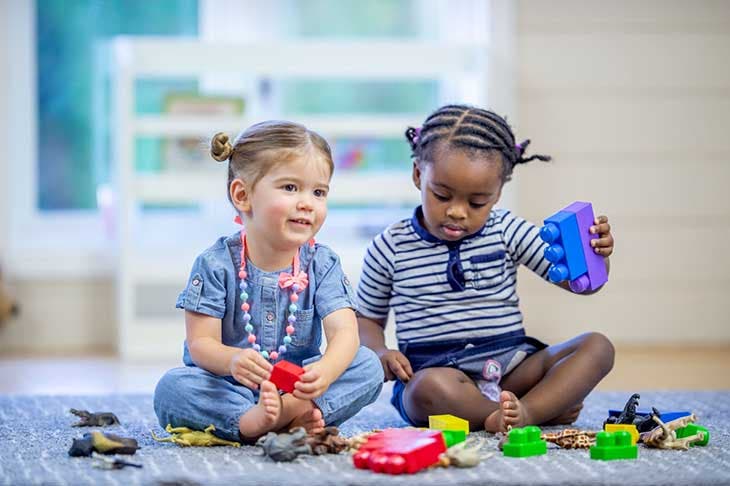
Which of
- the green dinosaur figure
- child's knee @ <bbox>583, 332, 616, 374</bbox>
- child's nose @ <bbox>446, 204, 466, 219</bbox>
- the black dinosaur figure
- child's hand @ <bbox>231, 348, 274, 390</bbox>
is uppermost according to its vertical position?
child's nose @ <bbox>446, 204, 466, 219</bbox>

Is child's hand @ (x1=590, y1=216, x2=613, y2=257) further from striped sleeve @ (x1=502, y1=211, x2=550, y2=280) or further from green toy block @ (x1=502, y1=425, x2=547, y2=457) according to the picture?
green toy block @ (x1=502, y1=425, x2=547, y2=457)

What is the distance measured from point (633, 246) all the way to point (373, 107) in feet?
2.78

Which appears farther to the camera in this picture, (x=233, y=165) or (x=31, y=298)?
(x=31, y=298)

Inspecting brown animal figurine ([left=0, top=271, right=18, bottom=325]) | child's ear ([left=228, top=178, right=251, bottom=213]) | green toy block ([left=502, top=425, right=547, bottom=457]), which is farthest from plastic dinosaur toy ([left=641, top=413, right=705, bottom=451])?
brown animal figurine ([left=0, top=271, right=18, bottom=325])

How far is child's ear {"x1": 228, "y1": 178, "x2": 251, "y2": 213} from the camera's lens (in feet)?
4.53

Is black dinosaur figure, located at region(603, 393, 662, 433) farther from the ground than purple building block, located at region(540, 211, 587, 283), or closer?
closer

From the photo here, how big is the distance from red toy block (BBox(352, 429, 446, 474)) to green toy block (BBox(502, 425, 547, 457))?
9cm

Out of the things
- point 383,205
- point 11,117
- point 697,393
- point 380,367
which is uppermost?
point 11,117

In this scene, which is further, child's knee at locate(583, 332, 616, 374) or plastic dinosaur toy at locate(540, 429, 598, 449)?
child's knee at locate(583, 332, 616, 374)

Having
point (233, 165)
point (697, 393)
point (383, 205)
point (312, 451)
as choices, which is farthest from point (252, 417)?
point (383, 205)

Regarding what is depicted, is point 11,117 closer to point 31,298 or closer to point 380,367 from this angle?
point 31,298

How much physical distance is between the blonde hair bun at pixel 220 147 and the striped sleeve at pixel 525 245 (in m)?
0.47

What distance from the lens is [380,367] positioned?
4.62ft

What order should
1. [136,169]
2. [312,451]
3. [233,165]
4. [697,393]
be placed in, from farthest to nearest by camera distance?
[136,169], [697,393], [233,165], [312,451]
